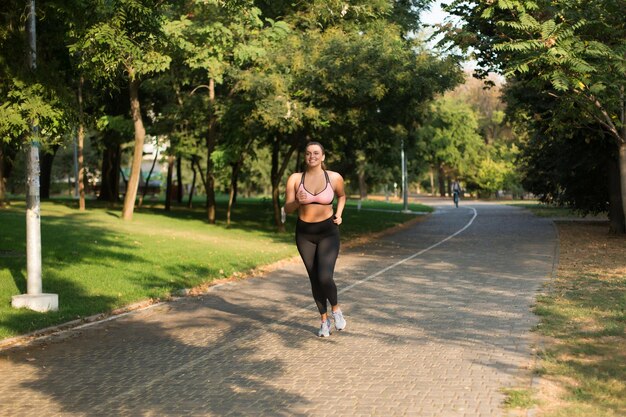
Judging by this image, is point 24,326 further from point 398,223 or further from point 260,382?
point 398,223

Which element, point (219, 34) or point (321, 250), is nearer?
point (321, 250)

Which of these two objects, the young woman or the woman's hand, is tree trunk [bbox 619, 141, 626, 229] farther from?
the woman's hand

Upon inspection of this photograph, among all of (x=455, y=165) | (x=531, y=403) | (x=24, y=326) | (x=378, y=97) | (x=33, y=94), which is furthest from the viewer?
(x=455, y=165)

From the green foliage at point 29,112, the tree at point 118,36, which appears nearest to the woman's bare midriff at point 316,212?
the green foliage at point 29,112

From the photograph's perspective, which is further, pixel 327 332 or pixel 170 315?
pixel 170 315

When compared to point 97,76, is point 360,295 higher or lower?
lower

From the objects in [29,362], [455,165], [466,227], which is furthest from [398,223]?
[455,165]

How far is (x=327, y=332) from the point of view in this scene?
8820 mm

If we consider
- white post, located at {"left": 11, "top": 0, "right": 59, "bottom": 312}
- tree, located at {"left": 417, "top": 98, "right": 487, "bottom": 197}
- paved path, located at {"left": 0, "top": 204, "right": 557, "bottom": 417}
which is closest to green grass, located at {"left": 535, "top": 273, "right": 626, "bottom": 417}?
paved path, located at {"left": 0, "top": 204, "right": 557, "bottom": 417}

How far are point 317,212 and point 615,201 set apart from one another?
1878 centimetres

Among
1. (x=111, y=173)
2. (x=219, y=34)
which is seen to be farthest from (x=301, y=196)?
(x=111, y=173)

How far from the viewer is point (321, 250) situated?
8.67 m

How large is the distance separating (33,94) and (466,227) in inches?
862

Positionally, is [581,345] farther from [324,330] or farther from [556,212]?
[556,212]
